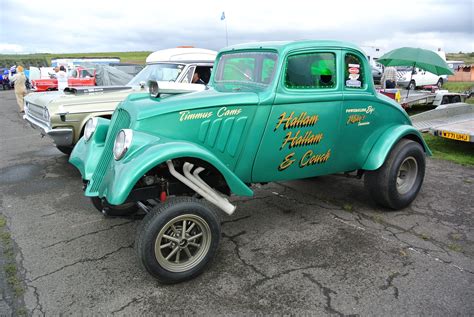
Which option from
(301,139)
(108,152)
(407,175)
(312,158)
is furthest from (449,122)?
(108,152)

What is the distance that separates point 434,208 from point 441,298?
2064 millimetres

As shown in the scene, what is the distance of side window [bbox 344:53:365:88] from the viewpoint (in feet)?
13.6

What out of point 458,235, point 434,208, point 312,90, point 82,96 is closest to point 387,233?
point 458,235

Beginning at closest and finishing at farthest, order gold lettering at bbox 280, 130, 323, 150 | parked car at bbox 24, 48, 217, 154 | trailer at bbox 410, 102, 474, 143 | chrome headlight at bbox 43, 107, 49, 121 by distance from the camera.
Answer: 1. gold lettering at bbox 280, 130, 323, 150
2. parked car at bbox 24, 48, 217, 154
3. chrome headlight at bbox 43, 107, 49, 121
4. trailer at bbox 410, 102, 474, 143

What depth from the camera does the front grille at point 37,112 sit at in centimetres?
629

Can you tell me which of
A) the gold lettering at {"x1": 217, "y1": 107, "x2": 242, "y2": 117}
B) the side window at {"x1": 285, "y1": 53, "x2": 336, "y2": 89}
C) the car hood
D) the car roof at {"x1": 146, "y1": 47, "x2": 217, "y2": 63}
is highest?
the car roof at {"x1": 146, "y1": 47, "x2": 217, "y2": 63}

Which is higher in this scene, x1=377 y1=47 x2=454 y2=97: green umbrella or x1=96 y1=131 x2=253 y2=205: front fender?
x1=377 y1=47 x2=454 y2=97: green umbrella

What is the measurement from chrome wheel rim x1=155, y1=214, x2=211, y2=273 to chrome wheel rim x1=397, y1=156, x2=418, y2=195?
9.13ft

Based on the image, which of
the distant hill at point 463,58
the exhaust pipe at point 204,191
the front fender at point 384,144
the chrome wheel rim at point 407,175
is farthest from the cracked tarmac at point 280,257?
the distant hill at point 463,58

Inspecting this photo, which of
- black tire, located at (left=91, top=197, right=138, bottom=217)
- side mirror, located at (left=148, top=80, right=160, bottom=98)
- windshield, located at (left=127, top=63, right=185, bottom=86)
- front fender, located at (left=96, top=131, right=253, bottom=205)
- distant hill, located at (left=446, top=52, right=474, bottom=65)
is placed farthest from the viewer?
distant hill, located at (left=446, top=52, right=474, bottom=65)

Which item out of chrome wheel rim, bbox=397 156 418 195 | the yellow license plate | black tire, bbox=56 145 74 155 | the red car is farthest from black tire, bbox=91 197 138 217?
the red car

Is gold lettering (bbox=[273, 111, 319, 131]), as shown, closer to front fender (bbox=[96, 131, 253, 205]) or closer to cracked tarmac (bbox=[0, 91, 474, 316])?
front fender (bbox=[96, 131, 253, 205])

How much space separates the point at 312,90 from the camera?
389cm

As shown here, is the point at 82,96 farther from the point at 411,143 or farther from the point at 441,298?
the point at 441,298
